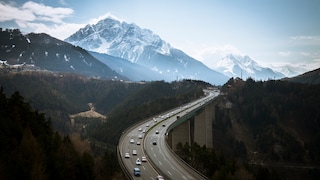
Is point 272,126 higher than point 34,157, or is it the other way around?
point 34,157

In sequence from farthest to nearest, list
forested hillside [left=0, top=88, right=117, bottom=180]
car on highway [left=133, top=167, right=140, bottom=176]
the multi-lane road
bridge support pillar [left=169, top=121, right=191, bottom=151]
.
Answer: bridge support pillar [left=169, top=121, right=191, bottom=151] < the multi-lane road < car on highway [left=133, top=167, right=140, bottom=176] < forested hillside [left=0, top=88, right=117, bottom=180]

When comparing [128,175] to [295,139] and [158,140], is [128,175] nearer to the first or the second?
[158,140]

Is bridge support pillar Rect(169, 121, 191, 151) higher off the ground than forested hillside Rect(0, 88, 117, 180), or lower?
lower

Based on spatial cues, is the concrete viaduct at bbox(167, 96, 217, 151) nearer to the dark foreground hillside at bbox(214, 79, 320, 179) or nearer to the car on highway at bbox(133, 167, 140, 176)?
the dark foreground hillside at bbox(214, 79, 320, 179)

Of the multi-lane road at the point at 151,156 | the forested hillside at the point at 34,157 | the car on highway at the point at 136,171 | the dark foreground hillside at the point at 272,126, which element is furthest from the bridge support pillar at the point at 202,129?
the car on highway at the point at 136,171

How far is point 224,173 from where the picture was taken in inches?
1576

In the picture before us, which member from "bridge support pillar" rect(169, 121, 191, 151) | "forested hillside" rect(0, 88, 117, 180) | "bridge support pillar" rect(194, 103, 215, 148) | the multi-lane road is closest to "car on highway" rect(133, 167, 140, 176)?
the multi-lane road

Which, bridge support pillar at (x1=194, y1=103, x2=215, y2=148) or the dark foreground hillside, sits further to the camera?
the dark foreground hillside

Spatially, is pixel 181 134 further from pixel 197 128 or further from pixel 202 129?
pixel 202 129

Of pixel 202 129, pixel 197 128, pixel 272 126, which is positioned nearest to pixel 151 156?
pixel 197 128

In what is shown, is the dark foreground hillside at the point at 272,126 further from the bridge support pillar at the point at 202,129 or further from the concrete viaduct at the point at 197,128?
the concrete viaduct at the point at 197,128

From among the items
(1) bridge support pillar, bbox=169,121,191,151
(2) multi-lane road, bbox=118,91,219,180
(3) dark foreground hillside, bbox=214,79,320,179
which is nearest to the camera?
(2) multi-lane road, bbox=118,91,219,180

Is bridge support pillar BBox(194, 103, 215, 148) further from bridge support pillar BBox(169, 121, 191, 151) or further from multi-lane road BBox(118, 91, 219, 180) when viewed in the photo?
multi-lane road BBox(118, 91, 219, 180)

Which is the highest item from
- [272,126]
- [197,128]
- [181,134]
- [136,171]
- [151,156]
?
[136,171]
